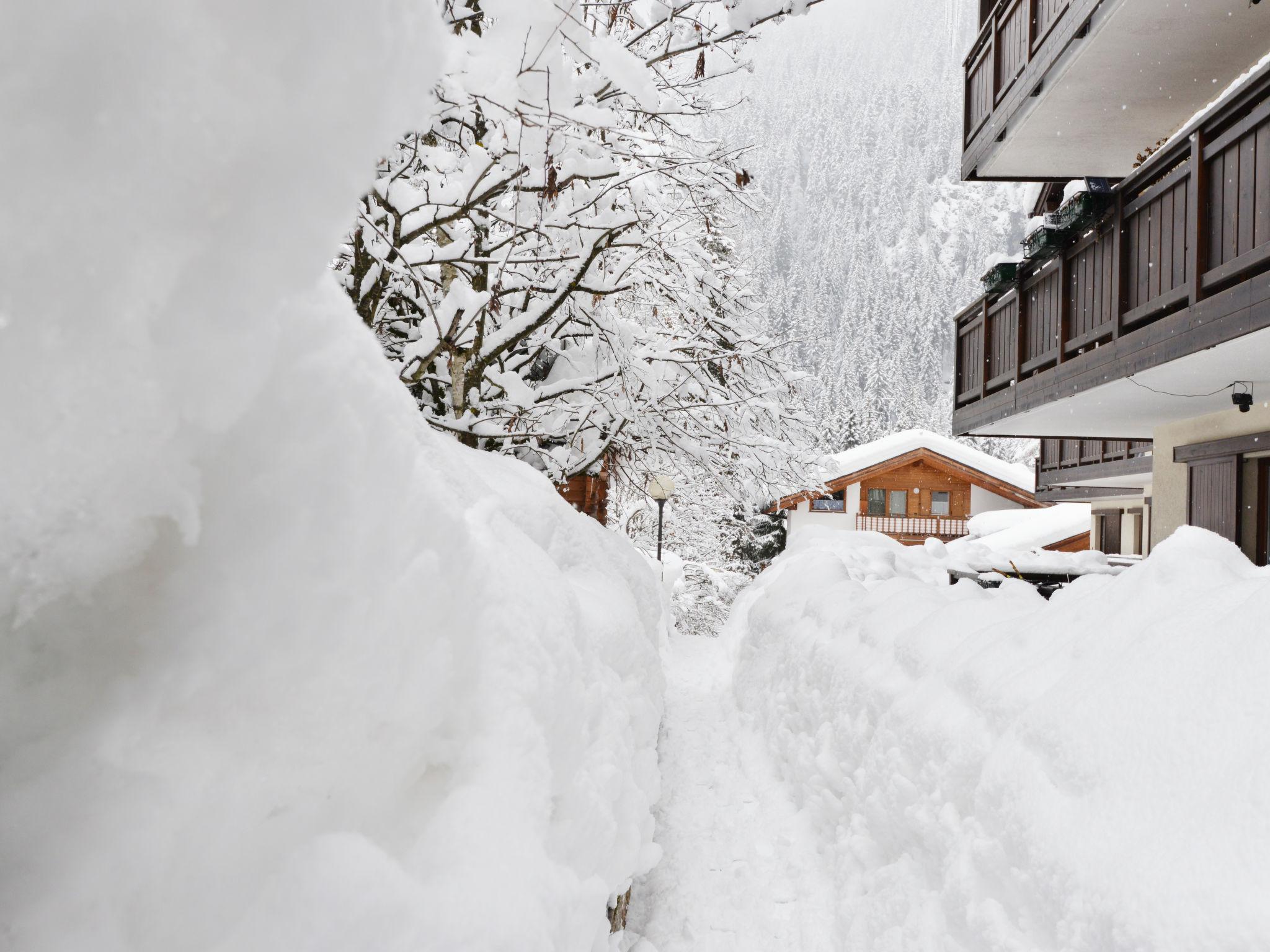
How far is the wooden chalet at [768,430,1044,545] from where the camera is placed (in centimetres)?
3016

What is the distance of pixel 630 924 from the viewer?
12.0 ft

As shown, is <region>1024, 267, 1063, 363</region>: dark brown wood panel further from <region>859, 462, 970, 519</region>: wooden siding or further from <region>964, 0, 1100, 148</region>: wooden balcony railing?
<region>859, 462, 970, 519</region>: wooden siding

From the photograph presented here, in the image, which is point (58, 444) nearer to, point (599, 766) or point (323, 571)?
point (323, 571)

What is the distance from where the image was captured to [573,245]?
509 cm

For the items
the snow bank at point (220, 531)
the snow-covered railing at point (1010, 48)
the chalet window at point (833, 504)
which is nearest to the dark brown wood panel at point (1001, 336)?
the snow-covered railing at point (1010, 48)

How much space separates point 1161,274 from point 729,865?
19.6ft

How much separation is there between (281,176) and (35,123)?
0.22 metres

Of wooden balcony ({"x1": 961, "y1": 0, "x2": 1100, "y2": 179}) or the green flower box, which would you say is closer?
the green flower box

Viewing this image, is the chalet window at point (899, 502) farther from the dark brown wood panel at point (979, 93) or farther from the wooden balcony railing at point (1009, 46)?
the dark brown wood panel at point (979, 93)

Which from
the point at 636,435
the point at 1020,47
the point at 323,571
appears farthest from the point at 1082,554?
the point at 323,571

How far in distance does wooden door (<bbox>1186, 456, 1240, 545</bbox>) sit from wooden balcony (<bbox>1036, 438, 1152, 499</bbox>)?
392cm

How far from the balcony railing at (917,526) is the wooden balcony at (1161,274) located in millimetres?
21841

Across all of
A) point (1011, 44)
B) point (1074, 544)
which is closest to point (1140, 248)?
point (1011, 44)

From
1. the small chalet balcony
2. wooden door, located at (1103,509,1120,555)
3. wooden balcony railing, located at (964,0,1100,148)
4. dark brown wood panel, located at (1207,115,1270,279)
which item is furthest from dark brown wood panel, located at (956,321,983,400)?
wooden door, located at (1103,509,1120,555)
